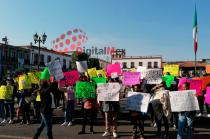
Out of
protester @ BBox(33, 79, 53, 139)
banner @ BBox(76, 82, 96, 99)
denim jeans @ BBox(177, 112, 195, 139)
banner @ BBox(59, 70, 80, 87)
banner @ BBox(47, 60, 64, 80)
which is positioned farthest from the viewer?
banner @ BBox(59, 70, 80, 87)

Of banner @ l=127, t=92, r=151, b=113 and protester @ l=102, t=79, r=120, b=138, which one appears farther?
protester @ l=102, t=79, r=120, b=138

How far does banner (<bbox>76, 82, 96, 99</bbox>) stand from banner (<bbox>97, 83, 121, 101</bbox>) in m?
0.32

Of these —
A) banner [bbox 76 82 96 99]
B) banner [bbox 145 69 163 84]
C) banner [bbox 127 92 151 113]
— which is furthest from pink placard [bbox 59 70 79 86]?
banner [bbox 127 92 151 113]

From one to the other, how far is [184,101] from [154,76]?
3031 millimetres

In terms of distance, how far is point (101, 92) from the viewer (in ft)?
34.5

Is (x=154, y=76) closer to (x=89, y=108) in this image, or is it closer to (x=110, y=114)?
(x=110, y=114)

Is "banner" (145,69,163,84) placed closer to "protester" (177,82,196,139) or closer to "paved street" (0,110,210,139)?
"paved street" (0,110,210,139)

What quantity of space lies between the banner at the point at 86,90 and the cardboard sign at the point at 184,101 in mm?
2752

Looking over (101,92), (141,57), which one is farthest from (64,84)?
(141,57)

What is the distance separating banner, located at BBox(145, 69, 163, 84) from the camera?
11.4 meters

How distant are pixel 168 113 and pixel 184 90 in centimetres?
85

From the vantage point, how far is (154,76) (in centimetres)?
1155

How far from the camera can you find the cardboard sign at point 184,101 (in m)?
8.50

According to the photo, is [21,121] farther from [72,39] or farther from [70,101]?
[72,39]
